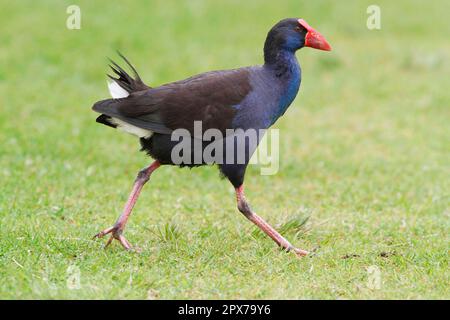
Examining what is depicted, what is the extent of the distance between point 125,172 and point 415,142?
3.50 m

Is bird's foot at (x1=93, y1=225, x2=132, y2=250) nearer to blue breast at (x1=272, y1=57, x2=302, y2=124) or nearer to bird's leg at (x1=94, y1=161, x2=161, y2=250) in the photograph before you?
bird's leg at (x1=94, y1=161, x2=161, y2=250)

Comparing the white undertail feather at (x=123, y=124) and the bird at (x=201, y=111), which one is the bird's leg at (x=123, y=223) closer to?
the bird at (x=201, y=111)

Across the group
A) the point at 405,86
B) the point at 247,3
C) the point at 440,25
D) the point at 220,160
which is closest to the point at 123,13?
the point at 247,3

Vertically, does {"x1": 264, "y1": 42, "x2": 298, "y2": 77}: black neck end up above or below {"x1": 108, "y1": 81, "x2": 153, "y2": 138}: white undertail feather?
above

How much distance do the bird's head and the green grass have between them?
1.37 meters

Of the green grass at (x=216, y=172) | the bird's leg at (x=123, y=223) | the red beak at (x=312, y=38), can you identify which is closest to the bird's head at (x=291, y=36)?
the red beak at (x=312, y=38)

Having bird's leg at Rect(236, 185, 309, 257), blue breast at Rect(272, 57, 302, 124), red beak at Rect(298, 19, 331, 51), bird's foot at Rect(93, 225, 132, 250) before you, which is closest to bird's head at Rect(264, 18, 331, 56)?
red beak at Rect(298, 19, 331, 51)

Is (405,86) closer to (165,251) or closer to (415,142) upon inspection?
(415,142)

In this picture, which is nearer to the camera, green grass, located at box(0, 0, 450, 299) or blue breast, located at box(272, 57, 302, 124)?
green grass, located at box(0, 0, 450, 299)

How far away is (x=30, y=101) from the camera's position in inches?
401

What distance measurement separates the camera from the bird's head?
19.5 ft

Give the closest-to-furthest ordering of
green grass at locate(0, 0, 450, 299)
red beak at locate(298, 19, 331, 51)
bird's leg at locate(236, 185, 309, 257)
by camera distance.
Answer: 1. green grass at locate(0, 0, 450, 299)
2. bird's leg at locate(236, 185, 309, 257)
3. red beak at locate(298, 19, 331, 51)

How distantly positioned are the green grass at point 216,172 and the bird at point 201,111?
1.42 feet

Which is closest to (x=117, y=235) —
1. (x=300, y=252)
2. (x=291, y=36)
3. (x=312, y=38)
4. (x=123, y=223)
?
(x=123, y=223)
